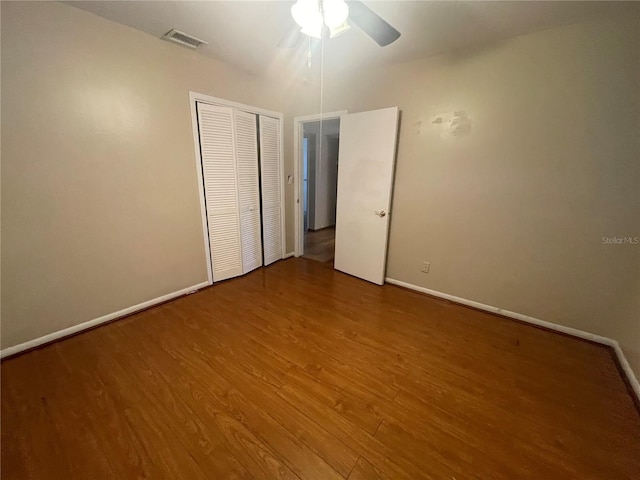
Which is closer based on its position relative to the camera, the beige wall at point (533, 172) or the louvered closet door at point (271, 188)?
the beige wall at point (533, 172)

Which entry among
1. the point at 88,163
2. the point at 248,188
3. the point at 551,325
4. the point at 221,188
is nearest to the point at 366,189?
the point at 248,188

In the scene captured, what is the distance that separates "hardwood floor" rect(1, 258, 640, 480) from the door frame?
68.1 inches

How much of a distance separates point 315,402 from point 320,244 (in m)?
3.15

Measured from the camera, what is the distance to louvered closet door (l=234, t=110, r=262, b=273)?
276 centimetres

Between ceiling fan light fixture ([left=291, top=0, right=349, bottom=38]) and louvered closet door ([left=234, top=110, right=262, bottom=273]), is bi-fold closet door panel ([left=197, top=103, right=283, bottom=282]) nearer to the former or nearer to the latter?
louvered closet door ([left=234, top=110, right=262, bottom=273])

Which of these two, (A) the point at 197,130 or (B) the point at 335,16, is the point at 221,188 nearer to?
(A) the point at 197,130

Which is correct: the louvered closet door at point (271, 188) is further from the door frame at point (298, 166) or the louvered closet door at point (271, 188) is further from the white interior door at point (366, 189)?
the white interior door at point (366, 189)

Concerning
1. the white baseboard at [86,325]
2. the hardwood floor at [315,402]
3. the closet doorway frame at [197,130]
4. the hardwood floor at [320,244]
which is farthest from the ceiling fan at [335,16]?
the hardwood floor at [320,244]

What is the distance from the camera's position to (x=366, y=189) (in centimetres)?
281

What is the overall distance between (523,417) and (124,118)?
335cm

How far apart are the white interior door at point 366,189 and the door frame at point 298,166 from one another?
1.21ft

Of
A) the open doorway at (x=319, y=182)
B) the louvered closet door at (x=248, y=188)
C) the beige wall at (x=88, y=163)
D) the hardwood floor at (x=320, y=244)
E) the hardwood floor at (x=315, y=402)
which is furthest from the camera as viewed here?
the open doorway at (x=319, y=182)

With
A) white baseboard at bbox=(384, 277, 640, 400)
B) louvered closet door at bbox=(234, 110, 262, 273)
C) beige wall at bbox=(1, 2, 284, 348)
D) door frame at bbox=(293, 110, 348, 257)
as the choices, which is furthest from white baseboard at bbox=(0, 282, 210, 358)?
white baseboard at bbox=(384, 277, 640, 400)

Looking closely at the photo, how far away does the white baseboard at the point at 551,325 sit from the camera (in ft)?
5.33
